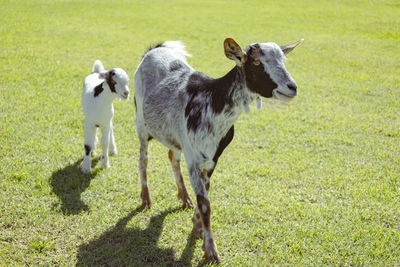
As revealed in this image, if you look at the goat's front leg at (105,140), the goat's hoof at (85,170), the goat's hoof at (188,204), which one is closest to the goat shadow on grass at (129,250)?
the goat's hoof at (188,204)

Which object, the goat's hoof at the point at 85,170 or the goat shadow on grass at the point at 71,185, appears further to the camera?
the goat's hoof at the point at 85,170

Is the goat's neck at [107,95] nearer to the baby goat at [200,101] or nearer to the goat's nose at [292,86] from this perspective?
the baby goat at [200,101]

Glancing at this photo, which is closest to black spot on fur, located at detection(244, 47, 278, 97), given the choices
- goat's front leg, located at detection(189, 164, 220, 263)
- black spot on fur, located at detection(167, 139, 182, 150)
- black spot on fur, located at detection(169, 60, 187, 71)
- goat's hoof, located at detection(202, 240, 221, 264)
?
goat's front leg, located at detection(189, 164, 220, 263)

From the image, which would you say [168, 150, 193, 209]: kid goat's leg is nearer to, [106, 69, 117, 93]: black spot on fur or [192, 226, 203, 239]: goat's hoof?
[192, 226, 203, 239]: goat's hoof

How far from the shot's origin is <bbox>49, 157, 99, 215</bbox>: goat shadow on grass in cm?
528

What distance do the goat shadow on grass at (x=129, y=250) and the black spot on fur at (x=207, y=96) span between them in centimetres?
155

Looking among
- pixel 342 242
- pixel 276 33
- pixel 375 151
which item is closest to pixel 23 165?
pixel 342 242

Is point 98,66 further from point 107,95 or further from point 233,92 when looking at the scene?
point 233,92

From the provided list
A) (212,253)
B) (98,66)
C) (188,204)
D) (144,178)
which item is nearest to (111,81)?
(98,66)

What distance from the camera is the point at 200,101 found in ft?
14.1

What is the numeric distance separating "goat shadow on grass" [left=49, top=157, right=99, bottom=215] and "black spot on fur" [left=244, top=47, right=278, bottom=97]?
120 inches

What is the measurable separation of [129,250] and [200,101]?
2.01 meters

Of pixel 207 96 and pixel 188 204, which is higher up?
pixel 207 96

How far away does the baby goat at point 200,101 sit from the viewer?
3730mm
